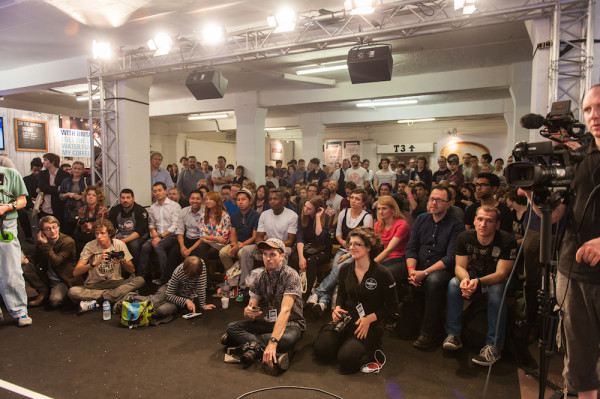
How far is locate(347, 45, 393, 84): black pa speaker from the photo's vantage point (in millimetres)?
4871

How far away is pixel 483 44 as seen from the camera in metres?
5.93

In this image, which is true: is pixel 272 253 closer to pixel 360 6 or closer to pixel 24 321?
pixel 24 321

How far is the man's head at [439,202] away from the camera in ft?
11.4

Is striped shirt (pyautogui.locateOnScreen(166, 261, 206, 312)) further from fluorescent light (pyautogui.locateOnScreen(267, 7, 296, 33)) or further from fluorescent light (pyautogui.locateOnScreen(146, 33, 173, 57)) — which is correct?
fluorescent light (pyautogui.locateOnScreen(146, 33, 173, 57))

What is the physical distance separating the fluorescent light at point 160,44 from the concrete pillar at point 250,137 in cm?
339

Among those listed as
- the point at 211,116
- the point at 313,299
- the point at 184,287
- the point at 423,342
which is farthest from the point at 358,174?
the point at 211,116

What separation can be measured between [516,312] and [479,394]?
89 cm

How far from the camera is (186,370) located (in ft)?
9.25

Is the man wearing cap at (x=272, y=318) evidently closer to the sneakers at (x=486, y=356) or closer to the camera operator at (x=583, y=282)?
the sneakers at (x=486, y=356)

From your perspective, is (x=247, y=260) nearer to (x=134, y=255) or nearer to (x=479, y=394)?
(x=134, y=255)

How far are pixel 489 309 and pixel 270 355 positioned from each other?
5.68 feet

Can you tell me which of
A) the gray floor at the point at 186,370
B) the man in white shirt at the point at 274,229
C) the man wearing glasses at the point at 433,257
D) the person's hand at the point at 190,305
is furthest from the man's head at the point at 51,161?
the man wearing glasses at the point at 433,257

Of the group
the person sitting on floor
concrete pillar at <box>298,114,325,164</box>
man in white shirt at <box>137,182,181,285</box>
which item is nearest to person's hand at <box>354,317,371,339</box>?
the person sitting on floor

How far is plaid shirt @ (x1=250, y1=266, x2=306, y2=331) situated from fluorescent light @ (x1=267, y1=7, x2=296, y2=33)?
10.9 feet
